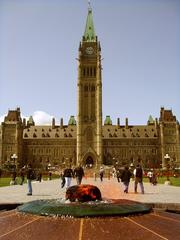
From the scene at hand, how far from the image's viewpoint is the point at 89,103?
101 m

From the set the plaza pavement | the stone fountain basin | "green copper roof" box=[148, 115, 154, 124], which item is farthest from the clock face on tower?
the stone fountain basin

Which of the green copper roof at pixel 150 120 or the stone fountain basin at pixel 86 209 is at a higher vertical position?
the green copper roof at pixel 150 120

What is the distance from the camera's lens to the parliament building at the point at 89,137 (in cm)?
10000

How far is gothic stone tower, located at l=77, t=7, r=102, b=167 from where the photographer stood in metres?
98.2

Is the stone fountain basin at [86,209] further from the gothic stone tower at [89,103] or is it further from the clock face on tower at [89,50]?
the clock face on tower at [89,50]

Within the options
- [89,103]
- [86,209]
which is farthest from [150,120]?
[86,209]

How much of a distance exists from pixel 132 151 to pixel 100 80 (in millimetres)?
25147

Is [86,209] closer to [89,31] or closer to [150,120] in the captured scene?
[89,31]

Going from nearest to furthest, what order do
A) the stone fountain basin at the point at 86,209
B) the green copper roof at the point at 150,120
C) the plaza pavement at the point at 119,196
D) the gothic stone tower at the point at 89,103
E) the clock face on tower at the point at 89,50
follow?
the stone fountain basin at the point at 86,209, the plaza pavement at the point at 119,196, the gothic stone tower at the point at 89,103, the clock face on tower at the point at 89,50, the green copper roof at the point at 150,120

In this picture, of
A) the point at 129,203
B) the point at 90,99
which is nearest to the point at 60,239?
the point at 129,203

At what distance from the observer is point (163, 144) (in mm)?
107125

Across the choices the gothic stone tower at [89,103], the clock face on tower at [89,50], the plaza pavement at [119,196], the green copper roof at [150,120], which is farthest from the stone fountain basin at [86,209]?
the green copper roof at [150,120]

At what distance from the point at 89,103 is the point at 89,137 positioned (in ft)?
30.5

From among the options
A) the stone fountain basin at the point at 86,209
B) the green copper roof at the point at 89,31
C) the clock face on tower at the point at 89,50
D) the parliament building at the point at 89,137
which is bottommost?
the stone fountain basin at the point at 86,209
